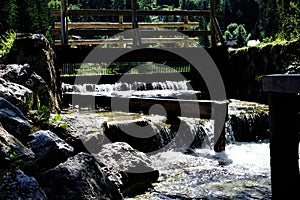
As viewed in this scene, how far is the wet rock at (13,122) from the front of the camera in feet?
15.2

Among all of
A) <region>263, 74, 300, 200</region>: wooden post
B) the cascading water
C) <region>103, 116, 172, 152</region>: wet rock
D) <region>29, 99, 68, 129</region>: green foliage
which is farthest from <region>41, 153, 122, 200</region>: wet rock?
the cascading water

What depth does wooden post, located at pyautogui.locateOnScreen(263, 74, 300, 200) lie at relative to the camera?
3.77 metres

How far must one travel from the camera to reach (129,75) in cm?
1589

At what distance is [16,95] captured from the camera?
5781 mm

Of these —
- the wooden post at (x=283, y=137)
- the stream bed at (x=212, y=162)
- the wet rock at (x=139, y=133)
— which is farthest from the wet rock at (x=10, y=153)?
the wet rock at (x=139, y=133)

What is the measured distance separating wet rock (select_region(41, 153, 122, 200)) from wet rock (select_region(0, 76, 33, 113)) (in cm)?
148

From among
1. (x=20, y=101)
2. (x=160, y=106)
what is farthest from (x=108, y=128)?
(x=20, y=101)

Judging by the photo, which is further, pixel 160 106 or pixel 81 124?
pixel 160 106

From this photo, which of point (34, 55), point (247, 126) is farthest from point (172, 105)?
point (34, 55)

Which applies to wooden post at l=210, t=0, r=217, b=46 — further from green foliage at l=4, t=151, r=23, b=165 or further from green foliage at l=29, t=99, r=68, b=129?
green foliage at l=4, t=151, r=23, b=165

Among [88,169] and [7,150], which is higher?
[7,150]

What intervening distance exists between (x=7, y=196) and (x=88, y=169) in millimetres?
1466

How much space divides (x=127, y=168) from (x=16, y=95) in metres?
1.96

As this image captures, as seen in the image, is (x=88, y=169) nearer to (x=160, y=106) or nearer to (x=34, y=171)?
(x=34, y=171)
